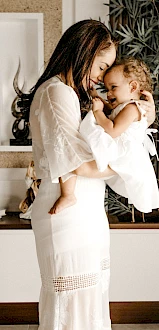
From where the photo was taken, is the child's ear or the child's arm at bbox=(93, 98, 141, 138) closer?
the child's arm at bbox=(93, 98, 141, 138)

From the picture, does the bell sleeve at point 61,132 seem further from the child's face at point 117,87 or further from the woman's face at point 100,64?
the child's face at point 117,87

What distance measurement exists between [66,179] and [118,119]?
0.35 metres

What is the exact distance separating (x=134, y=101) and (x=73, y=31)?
1.37 feet

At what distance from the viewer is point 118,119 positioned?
2473 millimetres

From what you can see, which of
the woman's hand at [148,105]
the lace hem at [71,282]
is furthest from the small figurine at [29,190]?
the lace hem at [71,282]

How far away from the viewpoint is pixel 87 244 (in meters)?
2.40

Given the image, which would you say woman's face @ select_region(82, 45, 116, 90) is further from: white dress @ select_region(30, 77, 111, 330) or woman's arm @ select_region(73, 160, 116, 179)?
woman's arm @ select_region(73, 160, 116, 179)

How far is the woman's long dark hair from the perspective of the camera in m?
2.35

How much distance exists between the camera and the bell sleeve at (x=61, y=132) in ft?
7.48

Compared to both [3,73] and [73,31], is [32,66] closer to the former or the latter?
[3,73]

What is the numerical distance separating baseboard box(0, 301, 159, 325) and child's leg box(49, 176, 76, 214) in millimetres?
1644

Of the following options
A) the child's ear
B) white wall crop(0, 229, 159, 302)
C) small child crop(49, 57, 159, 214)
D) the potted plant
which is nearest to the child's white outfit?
small child crop(49, 57, 159, 214)

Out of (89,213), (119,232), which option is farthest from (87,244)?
(119,232)

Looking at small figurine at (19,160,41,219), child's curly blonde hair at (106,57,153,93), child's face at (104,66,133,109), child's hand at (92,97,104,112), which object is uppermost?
child's curly blonde hair at (106,57,153,93)
